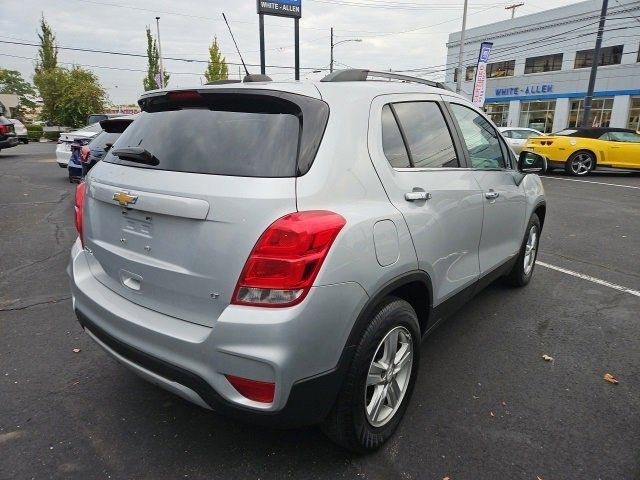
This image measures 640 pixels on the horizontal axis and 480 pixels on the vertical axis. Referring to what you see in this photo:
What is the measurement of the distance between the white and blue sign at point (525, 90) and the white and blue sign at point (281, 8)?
20.5 meters

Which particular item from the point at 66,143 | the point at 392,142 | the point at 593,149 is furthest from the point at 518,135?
the point at 392,142

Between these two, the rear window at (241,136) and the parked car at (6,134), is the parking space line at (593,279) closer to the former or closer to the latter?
the rear window at (241,136)

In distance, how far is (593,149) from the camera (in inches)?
554

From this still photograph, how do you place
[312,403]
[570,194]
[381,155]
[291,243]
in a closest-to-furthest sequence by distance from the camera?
[291,243] → [312,403] → [381,155] → [570,194]

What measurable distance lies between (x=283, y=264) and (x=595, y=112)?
3501cm

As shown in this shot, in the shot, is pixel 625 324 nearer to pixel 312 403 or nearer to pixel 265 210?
pixel 312 403

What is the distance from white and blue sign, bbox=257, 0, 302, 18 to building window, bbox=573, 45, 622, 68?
66.1 ft

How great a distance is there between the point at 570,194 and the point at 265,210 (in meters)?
11.1

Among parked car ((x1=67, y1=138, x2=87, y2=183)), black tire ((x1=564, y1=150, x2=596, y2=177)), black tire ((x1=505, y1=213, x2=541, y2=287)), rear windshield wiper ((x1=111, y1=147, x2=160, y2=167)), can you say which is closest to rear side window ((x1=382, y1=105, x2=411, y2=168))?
rear windshield wiper ((x1=111, y1=147, x2=160, y2=167))

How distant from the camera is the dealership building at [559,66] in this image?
2812cm

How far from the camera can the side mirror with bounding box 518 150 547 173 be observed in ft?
12.9

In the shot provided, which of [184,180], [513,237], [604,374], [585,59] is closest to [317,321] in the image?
[184,180]

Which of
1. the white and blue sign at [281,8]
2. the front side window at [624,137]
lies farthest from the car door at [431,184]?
Answer: the white and blue sign at [281,8]

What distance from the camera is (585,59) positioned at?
99.4 feet
